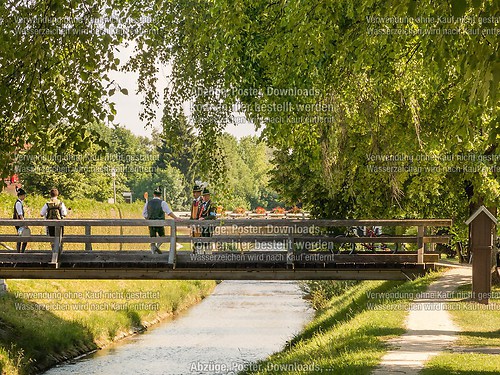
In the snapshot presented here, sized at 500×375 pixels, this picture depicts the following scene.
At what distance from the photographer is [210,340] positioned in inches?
1195

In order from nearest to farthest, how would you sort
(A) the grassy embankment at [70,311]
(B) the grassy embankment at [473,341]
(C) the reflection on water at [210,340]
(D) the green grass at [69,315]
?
(B) the grassy embankment at [473,341] < (C) the reflection on water at [210,340] < (D) the green grass at [69,315] < (A) the grassy embankment at [70,311]

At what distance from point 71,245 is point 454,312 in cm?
2194

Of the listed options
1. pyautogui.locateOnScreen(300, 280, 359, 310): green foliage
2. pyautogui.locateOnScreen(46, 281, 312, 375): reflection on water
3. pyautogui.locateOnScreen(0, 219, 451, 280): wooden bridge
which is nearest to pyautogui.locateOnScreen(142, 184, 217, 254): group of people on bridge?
pyautogui.locateOnScreen(0, 219, 451, 280): wooden bridge

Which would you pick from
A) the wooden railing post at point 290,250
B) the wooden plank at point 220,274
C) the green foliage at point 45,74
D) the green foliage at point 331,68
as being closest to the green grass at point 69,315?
the wooden plank at point 220,274

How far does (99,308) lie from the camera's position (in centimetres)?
3322

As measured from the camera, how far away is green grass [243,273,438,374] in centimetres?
1530

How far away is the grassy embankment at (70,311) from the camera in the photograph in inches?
1000

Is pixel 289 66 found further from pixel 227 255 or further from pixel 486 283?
pixel 486 283

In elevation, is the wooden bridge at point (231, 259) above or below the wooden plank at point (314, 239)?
below

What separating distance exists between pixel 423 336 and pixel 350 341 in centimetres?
153

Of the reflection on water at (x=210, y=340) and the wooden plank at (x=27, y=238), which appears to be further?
the reflection on water at (x=210, y=340)

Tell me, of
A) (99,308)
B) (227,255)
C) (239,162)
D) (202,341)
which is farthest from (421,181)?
(239,162)

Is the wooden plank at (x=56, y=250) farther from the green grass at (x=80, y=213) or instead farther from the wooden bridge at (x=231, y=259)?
the green grass at (x=80, y=213)

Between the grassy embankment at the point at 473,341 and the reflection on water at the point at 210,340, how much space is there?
6.48 meters
